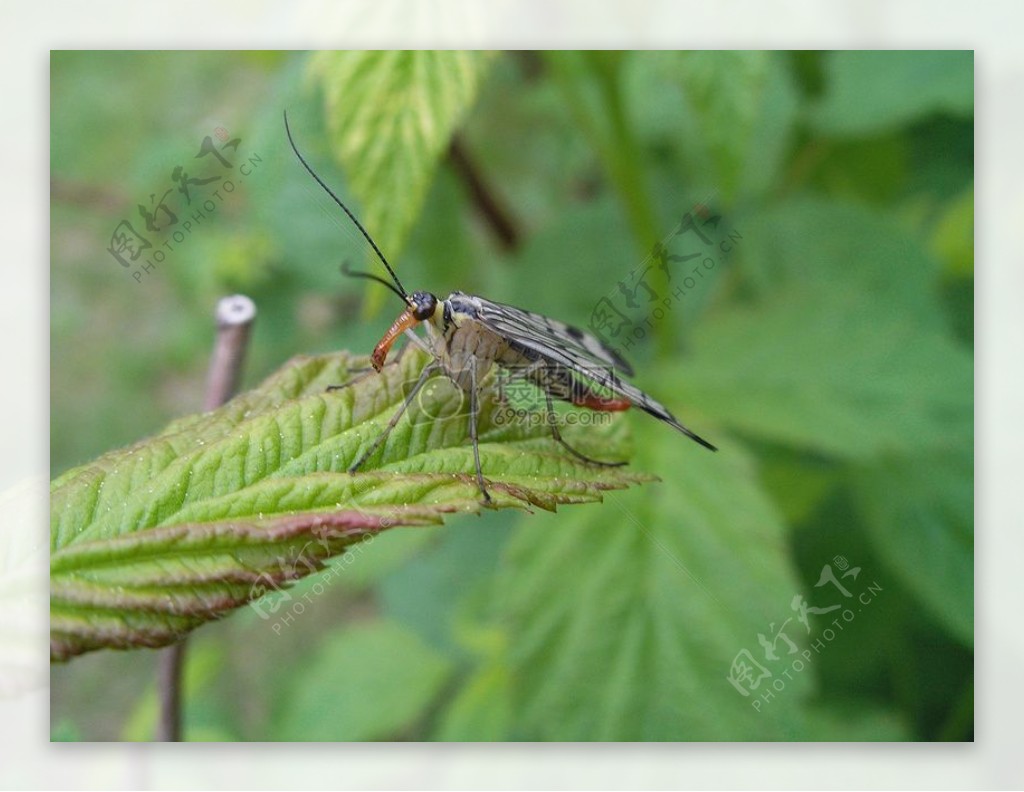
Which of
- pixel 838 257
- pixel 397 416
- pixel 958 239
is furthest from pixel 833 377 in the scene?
pixel 397 416

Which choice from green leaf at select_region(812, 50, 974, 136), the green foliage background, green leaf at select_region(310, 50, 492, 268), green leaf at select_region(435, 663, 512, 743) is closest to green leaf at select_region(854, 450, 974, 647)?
the green foliage background

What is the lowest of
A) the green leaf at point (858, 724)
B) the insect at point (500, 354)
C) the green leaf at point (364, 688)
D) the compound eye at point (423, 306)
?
the green leaf at point (364, 688)

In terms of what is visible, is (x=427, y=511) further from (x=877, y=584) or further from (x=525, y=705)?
(x=877, y=584)

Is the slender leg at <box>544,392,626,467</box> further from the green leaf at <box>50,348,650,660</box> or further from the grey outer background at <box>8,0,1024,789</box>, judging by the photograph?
the grey outer background at <box>8,0,1024,789</box>

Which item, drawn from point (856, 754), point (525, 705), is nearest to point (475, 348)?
point (525, 705)

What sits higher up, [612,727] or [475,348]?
[475,348]

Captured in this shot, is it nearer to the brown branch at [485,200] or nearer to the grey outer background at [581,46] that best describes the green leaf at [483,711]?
the grey outer background at [581,46]

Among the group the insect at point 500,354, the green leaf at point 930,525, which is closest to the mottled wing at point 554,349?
the insect at point 500,354
